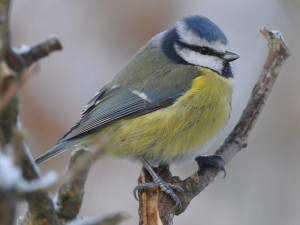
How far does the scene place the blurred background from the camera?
3.80 meters

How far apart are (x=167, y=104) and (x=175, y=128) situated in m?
0.18

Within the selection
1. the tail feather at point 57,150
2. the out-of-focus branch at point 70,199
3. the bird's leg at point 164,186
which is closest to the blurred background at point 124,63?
the tail feather at point 57,150

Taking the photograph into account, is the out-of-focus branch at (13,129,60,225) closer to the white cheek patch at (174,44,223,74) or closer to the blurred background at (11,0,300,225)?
the white cheek patch at (174,44,223,74)

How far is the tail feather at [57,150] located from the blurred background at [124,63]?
50.8 inches

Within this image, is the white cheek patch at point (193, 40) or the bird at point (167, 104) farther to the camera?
the white cheek patch at point (193, 40)

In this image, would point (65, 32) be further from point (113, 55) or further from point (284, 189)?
point (284, 189)

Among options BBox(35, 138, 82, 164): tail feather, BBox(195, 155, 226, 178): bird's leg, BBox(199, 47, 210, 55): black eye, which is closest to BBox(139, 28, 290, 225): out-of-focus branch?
BBox(195, 155, 226, 178): bird's leg

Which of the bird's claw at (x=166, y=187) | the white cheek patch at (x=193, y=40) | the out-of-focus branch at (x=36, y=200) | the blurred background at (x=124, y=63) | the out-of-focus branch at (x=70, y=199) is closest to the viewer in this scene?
the out-of-focus branch at (x=36, y=200)

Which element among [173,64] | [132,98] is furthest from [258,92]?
[132,98]

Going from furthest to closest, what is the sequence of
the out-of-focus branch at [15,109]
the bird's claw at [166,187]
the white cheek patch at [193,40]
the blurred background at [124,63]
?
the blurred background at [124,63], the white cheek patch at [193,40], the bird's claw at [166,187], the out-of-focus branch at [15,109]

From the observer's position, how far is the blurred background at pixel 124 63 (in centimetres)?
380

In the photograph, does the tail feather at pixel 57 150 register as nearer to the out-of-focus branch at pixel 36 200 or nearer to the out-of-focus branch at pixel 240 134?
the out-of-focus branch at pixel 240 134

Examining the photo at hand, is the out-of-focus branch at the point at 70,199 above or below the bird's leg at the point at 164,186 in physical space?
above

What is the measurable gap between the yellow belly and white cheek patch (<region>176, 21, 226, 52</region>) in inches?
9.7
